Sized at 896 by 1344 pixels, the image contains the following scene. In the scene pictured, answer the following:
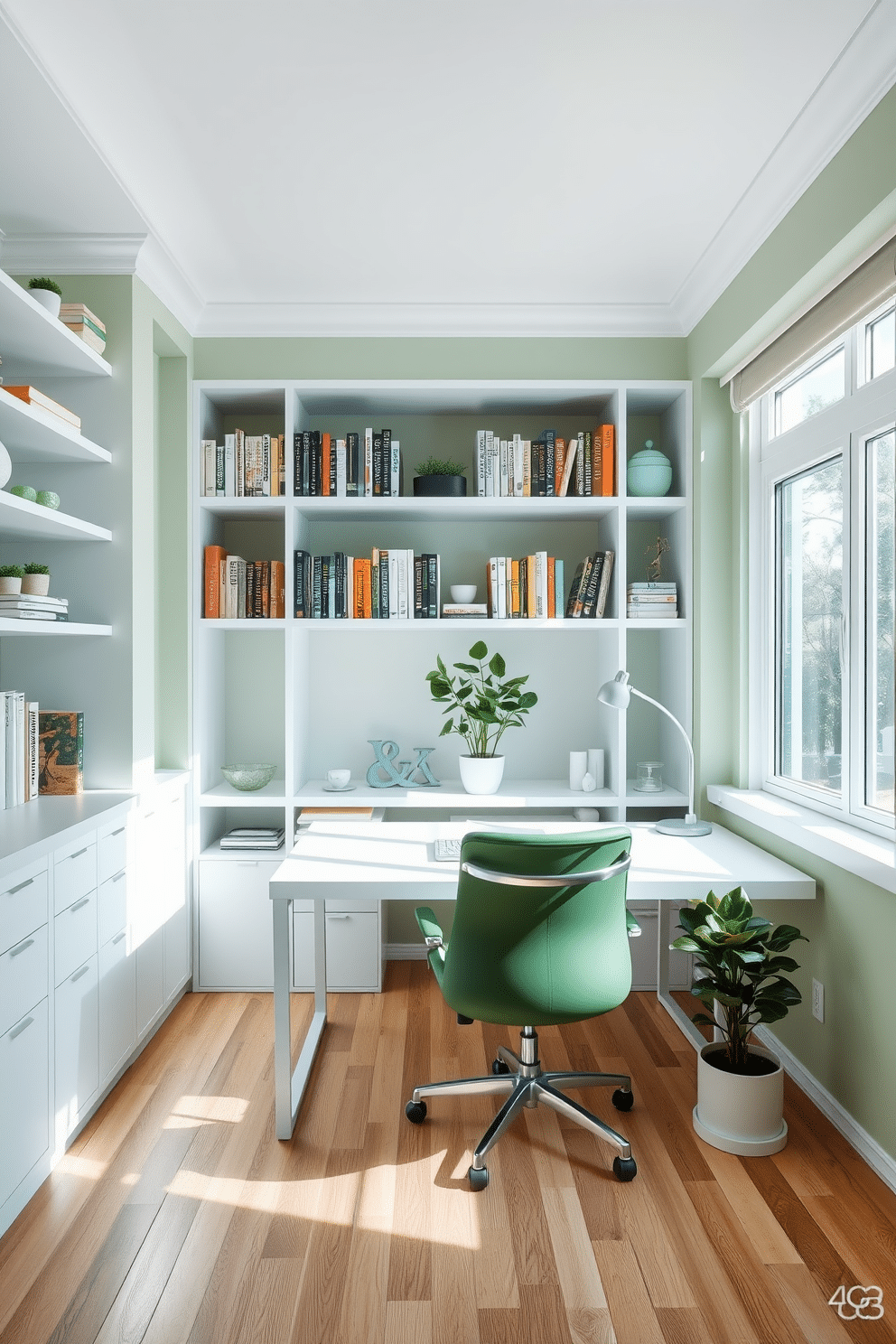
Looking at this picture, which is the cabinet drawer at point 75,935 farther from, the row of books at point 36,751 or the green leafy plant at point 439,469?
the green leafy plant at point 439,469

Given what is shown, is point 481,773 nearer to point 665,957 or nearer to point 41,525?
point 665,957

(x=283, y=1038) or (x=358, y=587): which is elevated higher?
(x=358, y=587)

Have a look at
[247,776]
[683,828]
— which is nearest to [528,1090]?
[683,828]

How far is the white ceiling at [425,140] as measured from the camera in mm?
1805

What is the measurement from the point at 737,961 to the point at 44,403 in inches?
95.5

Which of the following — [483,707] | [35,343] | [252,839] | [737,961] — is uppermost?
[35,343]

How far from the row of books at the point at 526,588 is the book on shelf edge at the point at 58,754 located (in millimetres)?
1551

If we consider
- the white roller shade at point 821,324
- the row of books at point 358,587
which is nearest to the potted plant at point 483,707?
the row of books at point 358,587

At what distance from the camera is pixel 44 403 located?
92.4 inches

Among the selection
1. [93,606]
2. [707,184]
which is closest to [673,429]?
[707,184]

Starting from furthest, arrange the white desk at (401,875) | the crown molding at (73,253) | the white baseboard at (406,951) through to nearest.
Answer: the white baseboard at (406,951)
the crown molding at (73,253)
the white desk at (401,875)

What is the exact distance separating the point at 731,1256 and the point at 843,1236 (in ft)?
0.88

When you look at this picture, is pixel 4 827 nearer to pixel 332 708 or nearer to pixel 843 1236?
pixel 332 708

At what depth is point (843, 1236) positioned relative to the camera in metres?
1.84
